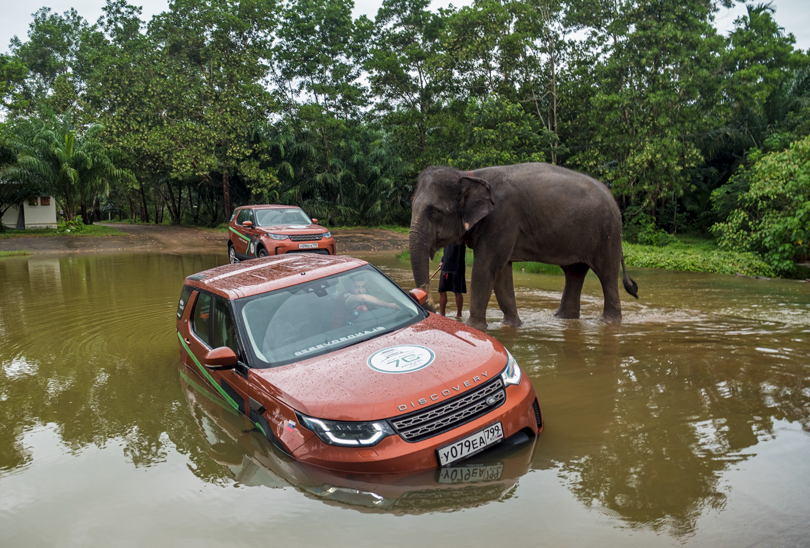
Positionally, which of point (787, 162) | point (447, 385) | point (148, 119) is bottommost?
point (447, 385)

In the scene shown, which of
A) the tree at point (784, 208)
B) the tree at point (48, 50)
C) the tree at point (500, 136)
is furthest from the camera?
the tree at point (48, 50)

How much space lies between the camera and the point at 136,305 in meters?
11.2

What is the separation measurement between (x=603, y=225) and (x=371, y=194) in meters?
25.9

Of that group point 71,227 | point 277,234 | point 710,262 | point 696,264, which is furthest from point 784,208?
point 71,227

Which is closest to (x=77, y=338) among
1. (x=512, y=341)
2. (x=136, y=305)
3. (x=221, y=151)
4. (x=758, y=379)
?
(x=136, y=305)

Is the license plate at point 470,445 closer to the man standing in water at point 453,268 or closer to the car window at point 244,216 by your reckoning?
the man standing in water at point 453,268

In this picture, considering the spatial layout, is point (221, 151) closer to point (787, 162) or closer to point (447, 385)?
point (787, 162)

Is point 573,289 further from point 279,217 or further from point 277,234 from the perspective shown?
point 279,217

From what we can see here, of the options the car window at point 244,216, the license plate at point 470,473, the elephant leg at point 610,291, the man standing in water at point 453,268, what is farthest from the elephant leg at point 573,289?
the car window at point 244,216

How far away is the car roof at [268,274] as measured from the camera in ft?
16.8

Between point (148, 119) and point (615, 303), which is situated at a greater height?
point (148, 119)

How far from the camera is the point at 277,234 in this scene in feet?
50.6

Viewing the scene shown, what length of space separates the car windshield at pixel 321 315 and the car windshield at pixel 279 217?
453 inches

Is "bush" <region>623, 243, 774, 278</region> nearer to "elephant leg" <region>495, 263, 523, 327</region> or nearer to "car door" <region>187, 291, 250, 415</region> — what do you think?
"elephant leg" <region>495, 263, 523, 327</region>
